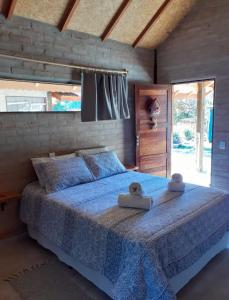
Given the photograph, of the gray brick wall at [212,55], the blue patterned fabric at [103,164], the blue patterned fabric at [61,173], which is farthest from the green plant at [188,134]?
the blue patterned fabric at [61,173]

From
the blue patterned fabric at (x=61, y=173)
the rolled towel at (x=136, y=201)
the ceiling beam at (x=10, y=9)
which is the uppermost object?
the ceiling beam at (x=10, y=9)

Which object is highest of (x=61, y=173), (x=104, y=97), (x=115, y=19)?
(x=115, y=19)

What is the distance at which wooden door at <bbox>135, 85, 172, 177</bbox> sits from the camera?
439 centimetres

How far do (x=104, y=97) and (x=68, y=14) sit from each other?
46.5 inches

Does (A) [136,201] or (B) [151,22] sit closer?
(A) [136,201]

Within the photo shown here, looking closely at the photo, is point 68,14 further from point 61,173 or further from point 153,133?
point 153,133

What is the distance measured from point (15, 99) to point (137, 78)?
2192 mm

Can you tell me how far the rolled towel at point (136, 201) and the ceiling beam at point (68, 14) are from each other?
7.67 feet

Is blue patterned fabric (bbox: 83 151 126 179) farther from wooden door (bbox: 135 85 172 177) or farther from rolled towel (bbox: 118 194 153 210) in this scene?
rolled towel (bbox: 118 194 153 210)

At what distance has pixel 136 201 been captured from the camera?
7.61ft

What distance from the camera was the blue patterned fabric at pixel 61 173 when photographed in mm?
2900

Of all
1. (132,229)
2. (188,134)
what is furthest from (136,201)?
(188,134)

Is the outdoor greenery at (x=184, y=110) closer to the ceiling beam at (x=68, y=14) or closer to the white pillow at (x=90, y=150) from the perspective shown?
the white pillow at (x=90, y=150)

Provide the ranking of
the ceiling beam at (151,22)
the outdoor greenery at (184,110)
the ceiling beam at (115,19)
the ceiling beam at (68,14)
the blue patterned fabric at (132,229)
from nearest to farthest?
the blue patterned fabric at (132,229) → the ceiling beam at (68,14) → the ceiling beam at (115,19) → the ceiling beam at (151,22) → the outdoor greenery at (184,110)
